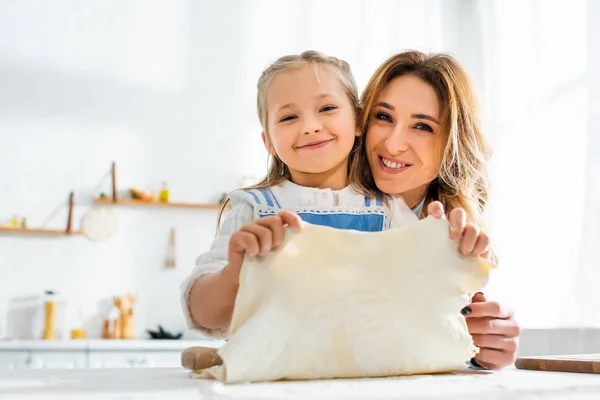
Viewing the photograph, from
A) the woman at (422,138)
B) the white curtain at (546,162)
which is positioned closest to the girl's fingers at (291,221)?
the woman at (422,138)

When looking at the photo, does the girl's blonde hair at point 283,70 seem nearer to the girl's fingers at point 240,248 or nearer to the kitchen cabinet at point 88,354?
the girl's fingers at point 240,248

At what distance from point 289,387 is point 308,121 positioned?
0.60 meters

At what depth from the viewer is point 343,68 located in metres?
1.41

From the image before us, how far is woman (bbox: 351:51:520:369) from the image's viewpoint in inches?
54.8

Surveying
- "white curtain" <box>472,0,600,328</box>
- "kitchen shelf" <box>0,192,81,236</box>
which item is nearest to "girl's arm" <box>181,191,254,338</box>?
"white curtain" <box>472,0,600,328</box>

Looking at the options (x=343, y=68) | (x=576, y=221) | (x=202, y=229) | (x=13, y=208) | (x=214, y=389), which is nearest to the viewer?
(x=214, y=389)

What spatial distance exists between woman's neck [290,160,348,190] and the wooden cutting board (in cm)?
47

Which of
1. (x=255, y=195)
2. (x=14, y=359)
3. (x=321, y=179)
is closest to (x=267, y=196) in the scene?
(x=255, y=195)

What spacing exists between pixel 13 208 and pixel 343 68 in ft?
11.5

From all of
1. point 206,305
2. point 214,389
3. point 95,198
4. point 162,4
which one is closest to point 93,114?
point 95,198

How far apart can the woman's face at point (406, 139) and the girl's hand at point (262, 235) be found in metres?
0.53

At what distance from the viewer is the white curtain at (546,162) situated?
299 cm

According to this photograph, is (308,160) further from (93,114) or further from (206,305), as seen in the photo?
(93,114)

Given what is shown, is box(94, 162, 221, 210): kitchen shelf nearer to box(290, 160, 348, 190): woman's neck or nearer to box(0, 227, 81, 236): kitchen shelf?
box(0, 227, 81, 236): kitchen shelf
